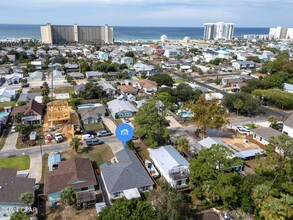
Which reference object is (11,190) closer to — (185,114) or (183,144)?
(183,144)

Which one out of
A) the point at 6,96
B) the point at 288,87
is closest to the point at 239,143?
the point at 288,87

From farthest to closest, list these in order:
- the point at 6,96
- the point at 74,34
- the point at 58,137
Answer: the point at 74,34 < the point at 6,96 < the point at 58,137

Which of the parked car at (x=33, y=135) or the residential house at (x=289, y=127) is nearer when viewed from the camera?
the parked car at (x=33, y=135)

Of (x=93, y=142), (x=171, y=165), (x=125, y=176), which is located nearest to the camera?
(x=125, y=176)

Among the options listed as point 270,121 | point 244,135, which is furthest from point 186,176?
point 270,121

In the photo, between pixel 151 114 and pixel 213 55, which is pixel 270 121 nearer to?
pixel 151 114

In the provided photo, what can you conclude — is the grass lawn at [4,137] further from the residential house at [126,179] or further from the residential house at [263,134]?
the residential house at [263,134]

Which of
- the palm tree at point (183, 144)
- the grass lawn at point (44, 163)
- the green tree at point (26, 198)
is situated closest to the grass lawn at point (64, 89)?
the grass lawn at point (44, 163)
